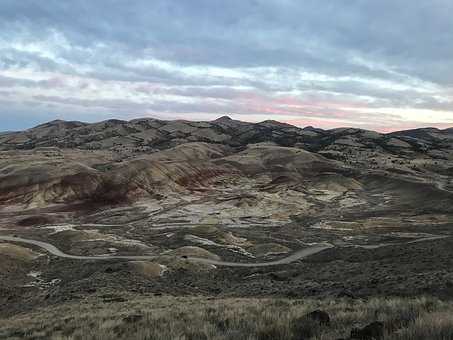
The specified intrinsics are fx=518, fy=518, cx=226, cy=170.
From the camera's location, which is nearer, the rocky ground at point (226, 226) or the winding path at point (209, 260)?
the rocky ground at point (226, 226)

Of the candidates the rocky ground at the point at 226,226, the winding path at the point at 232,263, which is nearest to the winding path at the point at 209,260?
the winding path at the point at 232,263

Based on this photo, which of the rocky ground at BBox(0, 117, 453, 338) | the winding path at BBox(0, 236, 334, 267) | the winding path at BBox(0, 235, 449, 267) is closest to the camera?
the rocky ground at BBox(0, 117, 453, 338)

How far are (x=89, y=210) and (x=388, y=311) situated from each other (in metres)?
121

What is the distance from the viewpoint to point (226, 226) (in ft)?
323

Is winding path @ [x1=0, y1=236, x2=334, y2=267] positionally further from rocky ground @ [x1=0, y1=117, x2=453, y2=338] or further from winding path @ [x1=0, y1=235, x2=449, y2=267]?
rocky ground @ [x1=0, y1=117, x2=453, y2=338]

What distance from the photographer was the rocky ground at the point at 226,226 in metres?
43.1

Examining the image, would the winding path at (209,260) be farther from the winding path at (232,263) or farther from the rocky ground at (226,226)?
the rocky ground at (226,226)

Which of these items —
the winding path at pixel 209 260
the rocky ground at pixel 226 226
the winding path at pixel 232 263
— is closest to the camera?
the rocky ground at pixel 226 226

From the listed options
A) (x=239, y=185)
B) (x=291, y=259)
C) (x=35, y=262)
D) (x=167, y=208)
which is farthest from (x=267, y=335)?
(x=239, y=185)

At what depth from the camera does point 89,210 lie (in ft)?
424

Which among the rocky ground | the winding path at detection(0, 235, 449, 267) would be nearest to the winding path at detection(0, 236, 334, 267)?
the winding path at detection(0, 235, 449, 267)

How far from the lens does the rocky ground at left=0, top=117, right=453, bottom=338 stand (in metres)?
43.1

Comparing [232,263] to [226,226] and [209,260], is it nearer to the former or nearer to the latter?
[209,260]

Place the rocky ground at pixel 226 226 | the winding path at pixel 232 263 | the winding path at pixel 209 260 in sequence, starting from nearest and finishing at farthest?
the rocky ground at pixel 226 226
the winding path at pixel 209 260
the winding path at pixel 232 263
